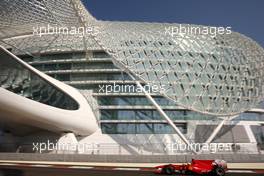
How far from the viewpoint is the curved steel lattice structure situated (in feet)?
151

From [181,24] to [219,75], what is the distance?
13959 millimetres

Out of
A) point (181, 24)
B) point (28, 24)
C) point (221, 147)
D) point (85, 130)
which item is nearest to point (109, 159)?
point (85, 130)

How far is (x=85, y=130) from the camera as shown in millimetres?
47656

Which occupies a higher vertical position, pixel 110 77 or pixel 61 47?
pixel 61 47

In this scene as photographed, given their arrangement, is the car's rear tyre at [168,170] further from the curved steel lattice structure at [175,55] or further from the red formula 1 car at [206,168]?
the curved steel lattice structure at [175,55]

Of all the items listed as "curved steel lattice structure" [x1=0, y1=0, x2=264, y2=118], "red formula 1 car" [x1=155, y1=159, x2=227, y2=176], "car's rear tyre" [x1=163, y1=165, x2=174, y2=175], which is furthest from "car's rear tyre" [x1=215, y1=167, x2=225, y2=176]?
"curved steel lattice structure" [x1=0, y1=0, x2=264, y2=118]

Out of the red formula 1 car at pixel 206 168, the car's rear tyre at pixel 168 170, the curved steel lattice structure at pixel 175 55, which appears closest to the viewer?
the red formula 1 car at pixel 206 168

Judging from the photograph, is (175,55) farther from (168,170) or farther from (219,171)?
(219,171)

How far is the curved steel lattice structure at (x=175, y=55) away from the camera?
46.1 meters

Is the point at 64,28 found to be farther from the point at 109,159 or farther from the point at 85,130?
the point at 109,159

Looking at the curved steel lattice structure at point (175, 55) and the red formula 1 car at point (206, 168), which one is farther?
the curved steel lattice structure at point (175, 55)

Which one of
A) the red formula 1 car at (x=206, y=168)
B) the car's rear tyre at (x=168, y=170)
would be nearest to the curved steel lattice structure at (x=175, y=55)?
the car's rear tyre at (x=168, y=170)

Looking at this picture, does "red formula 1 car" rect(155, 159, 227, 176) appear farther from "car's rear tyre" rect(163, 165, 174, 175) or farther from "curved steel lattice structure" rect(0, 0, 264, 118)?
"curved steel lattice structure" rect(0, 0, 264, 118)

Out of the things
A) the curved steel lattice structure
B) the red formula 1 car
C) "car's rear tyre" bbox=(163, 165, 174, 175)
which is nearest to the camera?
the red formula 1 car
